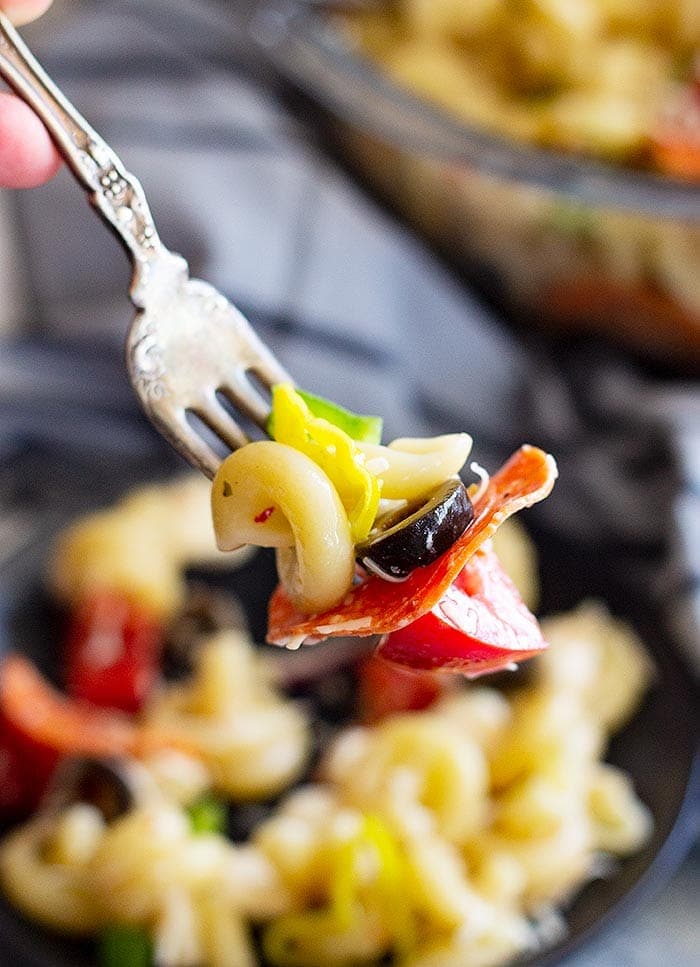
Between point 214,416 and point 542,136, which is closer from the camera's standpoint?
point 214,416

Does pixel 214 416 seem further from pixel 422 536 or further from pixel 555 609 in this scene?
pixel 555 609

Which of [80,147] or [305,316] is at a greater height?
[80,147]

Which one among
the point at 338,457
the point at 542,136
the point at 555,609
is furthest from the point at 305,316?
the point at 338,457

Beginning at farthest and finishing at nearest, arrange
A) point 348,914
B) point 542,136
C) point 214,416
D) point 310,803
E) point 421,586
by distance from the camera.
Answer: point 542,136 < point 310,803 < point 348,914 < point 214,416 < point 421,586

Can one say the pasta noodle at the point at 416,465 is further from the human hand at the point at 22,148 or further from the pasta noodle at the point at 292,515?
the human hand at the point at 22,148

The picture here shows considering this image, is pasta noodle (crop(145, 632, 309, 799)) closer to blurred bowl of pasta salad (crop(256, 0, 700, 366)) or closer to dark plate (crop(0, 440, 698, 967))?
dark plate (crop(0, 440, 698, 967))

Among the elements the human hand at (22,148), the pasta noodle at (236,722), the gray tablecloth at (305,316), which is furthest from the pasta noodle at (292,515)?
the gray tablecloth at (305,316)

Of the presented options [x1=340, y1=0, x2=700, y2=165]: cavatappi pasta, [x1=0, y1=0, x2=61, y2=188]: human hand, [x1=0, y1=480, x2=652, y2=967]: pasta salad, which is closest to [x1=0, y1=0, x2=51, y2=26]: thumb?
[x1=0, y1=0, x2=61, y2=188]: human hand

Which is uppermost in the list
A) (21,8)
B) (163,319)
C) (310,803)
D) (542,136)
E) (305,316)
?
(21,8)
